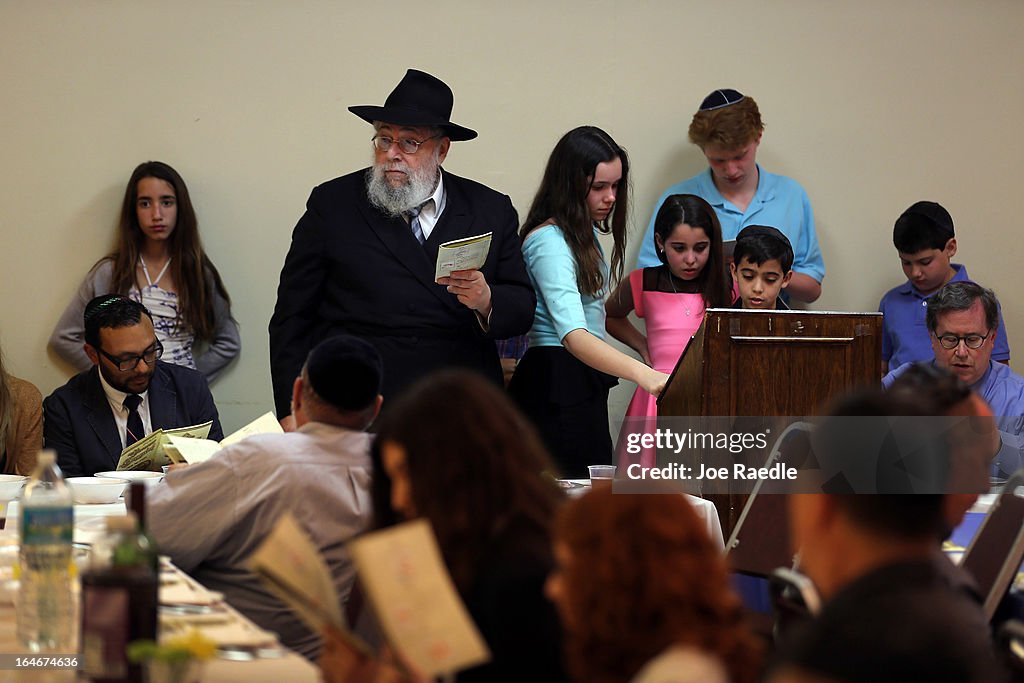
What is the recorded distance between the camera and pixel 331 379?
273cm

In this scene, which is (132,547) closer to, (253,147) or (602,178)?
(602,178)

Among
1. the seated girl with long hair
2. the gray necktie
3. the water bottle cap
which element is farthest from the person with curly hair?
the seated girl with long hair

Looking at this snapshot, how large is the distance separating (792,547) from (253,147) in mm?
3890

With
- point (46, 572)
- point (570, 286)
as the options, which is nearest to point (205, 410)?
point (570, 286)

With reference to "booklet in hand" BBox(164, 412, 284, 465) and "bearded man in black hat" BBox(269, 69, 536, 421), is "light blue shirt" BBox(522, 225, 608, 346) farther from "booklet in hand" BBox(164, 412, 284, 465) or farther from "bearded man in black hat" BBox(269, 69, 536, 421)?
"booklet in hand" BBox(164, 412, 284, 465)

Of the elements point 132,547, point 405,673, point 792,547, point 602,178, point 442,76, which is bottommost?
point 792,547

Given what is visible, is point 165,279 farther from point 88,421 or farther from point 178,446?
point 178,446

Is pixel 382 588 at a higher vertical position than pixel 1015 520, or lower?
higher

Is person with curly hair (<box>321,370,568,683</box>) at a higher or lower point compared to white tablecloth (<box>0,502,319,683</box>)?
higher

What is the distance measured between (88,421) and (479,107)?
274cm

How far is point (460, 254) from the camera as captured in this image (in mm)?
3875

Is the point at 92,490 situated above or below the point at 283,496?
below

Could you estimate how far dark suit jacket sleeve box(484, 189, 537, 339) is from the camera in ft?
14.0

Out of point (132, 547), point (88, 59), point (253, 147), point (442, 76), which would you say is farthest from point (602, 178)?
point (132, 547)
